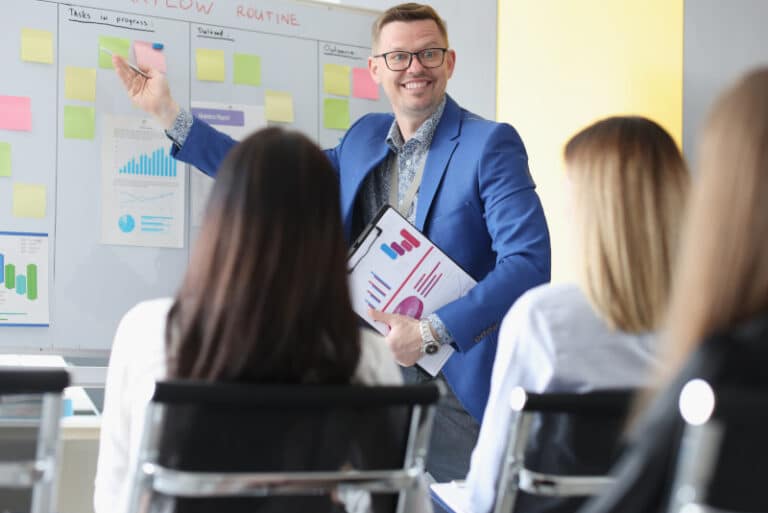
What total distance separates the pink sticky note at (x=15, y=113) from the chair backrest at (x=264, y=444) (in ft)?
5.69

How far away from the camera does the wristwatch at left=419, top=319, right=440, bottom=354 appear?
7.47ft

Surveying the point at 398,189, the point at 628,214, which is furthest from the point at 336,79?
the point at 628,214

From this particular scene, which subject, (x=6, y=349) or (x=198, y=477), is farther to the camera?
(x=6, y=349)

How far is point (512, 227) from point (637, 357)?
42.6 inches

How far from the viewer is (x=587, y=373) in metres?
1.39

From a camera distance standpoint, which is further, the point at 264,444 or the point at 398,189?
the point at 398,189

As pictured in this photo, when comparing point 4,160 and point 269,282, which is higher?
point 4,160

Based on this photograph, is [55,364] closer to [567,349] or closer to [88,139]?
[88,139]

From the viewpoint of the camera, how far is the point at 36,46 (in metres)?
2.49

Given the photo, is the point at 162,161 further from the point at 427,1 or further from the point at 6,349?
the point at 427,1

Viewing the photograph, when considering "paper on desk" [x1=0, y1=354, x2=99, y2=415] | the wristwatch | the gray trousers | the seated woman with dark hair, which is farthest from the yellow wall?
the seated woman with dark hair

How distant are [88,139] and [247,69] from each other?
54cm

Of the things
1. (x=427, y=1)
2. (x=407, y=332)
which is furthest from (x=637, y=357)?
(x=427, y=1)

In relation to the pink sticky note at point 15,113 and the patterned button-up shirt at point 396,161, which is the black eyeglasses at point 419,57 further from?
the pink sticky note at point 15,113
